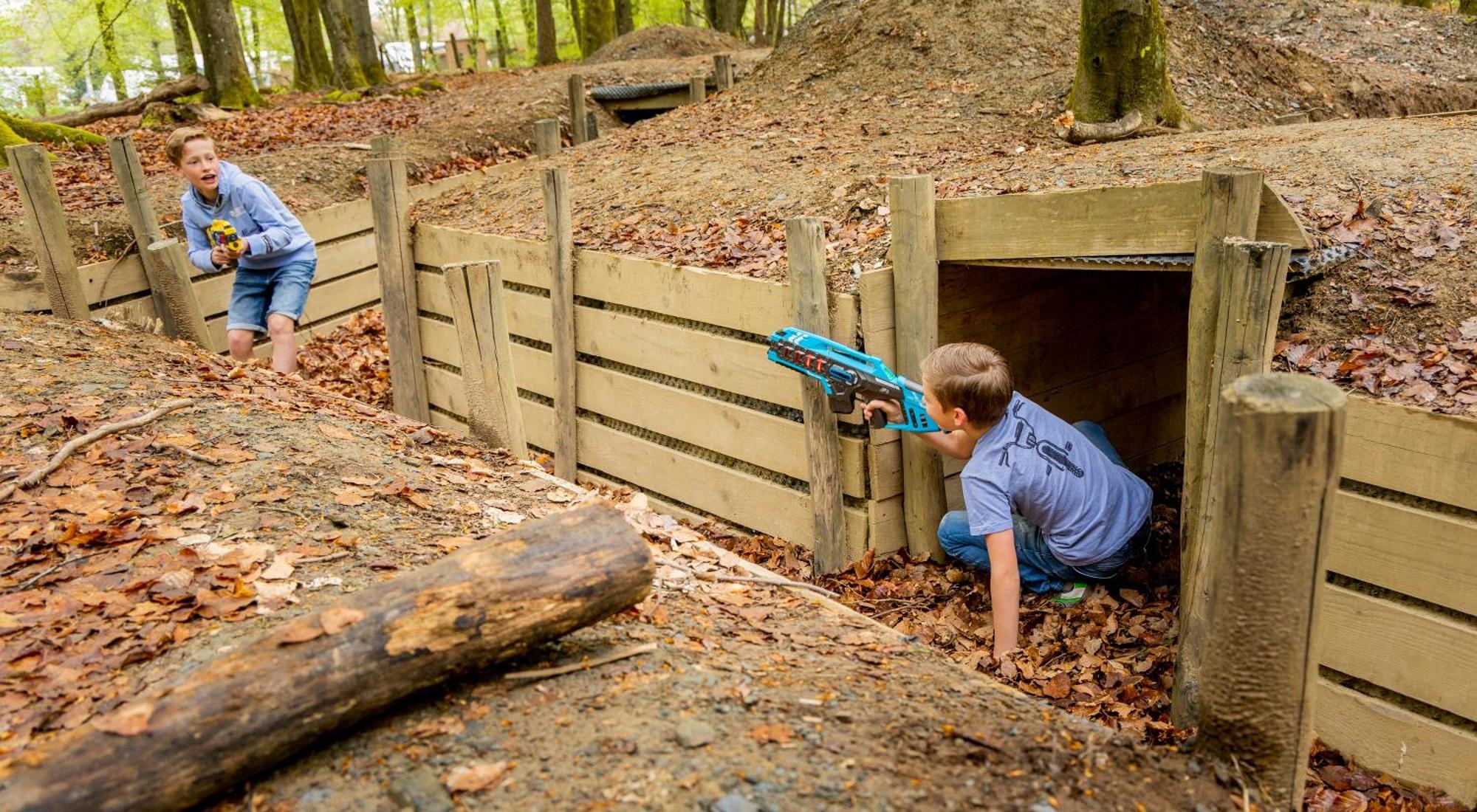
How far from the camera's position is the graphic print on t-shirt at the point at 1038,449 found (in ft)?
15.1

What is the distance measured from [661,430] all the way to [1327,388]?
446cm

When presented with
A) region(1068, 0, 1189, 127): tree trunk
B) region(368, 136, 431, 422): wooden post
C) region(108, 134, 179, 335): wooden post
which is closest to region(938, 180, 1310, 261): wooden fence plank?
region(1068, 0, 1189, 127): tree trunk

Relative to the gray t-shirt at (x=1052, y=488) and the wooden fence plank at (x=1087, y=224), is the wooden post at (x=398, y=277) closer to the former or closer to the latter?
the wooden fence plank at (x=1087, y=224)

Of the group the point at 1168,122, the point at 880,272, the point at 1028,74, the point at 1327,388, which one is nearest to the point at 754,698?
the point at 1327,388

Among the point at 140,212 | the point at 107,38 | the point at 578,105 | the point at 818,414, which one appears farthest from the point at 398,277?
the point at 107,38

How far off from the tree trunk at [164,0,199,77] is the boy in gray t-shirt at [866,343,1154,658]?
1837 centimetres

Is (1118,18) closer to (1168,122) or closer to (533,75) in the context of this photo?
(1168,122)

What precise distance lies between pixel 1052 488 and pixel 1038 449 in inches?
7.7

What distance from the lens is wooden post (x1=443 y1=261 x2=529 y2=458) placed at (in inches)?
191

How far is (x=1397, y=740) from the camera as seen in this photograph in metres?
3.82

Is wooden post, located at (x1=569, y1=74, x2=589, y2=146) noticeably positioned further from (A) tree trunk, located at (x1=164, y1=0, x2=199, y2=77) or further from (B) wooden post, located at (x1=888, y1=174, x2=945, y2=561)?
(A) tree trunk, located at (x1=164, y1=0, x2=199, y2=77)

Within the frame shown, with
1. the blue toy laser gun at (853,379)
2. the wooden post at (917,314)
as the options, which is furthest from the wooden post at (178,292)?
the wooden post at (917,314)

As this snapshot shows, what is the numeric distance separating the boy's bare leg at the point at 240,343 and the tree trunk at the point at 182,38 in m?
13.6

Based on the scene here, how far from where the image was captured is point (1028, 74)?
8.83 metres
